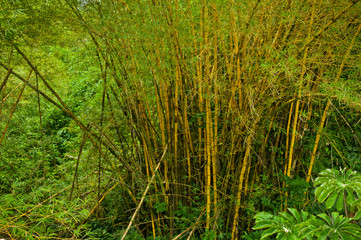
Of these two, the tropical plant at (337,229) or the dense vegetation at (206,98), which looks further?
the dense vegetation at (206,98)

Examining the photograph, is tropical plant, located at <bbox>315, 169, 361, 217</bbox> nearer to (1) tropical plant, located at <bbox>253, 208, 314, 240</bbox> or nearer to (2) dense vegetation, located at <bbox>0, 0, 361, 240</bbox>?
(1) tropical plant, located at <bbox>253, 208, 314, 240</bbox>

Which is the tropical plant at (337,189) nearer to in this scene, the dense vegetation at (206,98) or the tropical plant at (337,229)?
the tropical plant at (337,229)

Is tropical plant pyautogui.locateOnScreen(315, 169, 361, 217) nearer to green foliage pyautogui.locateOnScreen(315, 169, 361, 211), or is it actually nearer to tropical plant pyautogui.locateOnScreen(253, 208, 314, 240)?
green foliage pyautogui.locateOnScreen(315, 169, 361, 211)

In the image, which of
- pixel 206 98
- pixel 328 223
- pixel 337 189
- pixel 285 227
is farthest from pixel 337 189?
pixel 206 98

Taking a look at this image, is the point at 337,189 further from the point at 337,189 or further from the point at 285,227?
the point at 285,227

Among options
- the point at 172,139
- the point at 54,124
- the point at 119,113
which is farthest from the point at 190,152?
the point at 54,124

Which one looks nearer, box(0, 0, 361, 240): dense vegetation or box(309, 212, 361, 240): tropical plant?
box(309, 212, 361, 240): tropical plant

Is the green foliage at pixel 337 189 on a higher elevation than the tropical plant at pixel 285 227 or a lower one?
higher

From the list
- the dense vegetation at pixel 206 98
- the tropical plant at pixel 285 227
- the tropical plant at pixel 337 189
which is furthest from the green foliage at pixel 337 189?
the dense vegetation at pixel 206 98

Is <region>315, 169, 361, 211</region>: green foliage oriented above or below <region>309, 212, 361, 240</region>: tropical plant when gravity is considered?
above

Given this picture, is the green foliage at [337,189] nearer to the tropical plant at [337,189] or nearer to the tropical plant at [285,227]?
the tropical plant at [337,189]

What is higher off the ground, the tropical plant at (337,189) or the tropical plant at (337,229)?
the tropical plant at (337,189)

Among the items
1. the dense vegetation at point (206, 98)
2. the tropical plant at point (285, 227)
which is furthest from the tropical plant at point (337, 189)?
the dense vegetation at point (206, 98)

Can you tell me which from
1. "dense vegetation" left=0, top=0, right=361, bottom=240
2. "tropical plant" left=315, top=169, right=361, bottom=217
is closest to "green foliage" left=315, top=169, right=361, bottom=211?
"tropical plant" left=315, top=169, right=361, bottom=217
